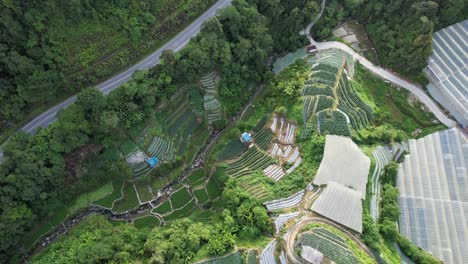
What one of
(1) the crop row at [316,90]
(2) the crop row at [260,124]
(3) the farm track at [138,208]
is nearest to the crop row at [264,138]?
(2) the crop row at [260,124]

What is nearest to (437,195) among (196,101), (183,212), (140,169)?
(183,212)

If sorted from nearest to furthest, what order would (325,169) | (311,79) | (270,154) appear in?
(325,169) < (270,154) < (311,79)

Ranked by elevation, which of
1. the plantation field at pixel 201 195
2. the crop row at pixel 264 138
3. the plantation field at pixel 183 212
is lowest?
the plantation field at pixel 183 212

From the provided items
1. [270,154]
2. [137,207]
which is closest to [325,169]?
[270,154]

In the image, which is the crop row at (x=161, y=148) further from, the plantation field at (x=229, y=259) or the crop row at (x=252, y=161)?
the plantation field at (x=229, y=259)

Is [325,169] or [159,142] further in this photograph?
[159,142]

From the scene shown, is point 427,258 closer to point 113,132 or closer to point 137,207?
point 137,207

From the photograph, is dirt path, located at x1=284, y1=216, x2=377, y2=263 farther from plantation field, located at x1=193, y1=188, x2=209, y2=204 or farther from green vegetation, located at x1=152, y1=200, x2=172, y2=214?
green vegetation, located at x1=152, y1=200, x2=172, y2=214
